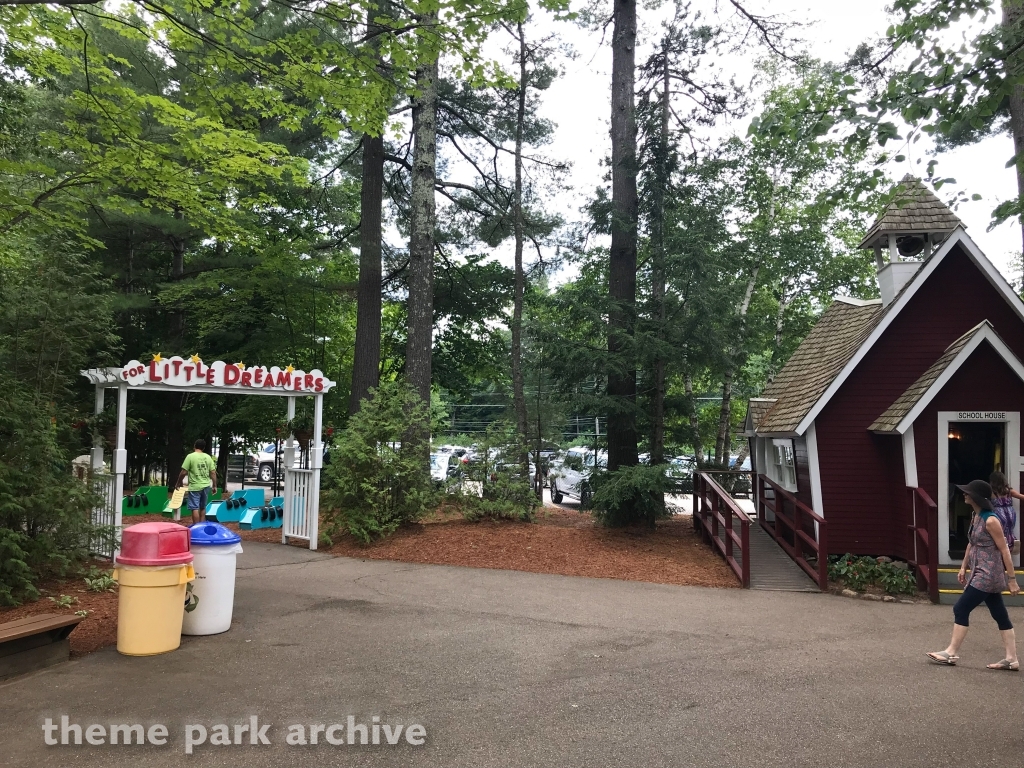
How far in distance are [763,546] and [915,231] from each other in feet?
20.6

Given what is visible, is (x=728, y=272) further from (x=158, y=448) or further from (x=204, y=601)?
(x=158, y=448)

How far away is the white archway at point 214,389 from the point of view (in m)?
9.12

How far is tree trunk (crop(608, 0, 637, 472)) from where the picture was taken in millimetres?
12375

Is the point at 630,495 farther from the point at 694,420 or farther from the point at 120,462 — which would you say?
the point at 120,462

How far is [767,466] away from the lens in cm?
1455

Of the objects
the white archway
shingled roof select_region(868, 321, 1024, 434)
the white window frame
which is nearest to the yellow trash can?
the white archway

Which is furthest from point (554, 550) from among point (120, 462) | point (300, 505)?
point (120, 462)

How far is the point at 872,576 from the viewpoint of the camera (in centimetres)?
976

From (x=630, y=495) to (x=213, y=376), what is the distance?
264 inches

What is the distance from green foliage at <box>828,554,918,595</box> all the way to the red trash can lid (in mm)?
8463

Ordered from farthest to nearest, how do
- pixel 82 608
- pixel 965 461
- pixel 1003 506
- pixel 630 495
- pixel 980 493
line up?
pixel 965 461, pixel 630 495, pixel 82 608, pixel 1003 506, pixel 980 493

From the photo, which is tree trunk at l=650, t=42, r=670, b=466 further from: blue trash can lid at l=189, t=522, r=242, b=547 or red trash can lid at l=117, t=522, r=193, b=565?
red trash can lid at l=117, t=522, r=193, b=565

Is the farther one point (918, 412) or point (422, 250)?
point (422, 250)

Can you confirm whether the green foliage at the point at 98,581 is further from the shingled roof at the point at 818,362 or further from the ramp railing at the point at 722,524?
the shingled roof at the point at 818,362
